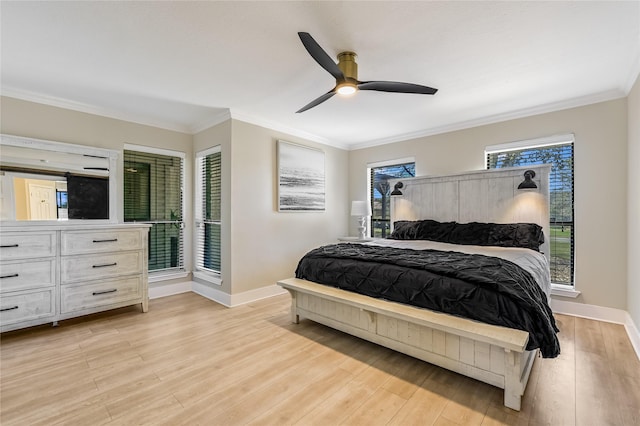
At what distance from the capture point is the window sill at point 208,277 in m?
4.08

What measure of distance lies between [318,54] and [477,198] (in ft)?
10.4

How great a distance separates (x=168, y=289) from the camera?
14.3 feet

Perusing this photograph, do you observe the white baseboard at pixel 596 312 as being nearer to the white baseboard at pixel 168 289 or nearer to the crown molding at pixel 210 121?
the crown molding at pixel 210 121

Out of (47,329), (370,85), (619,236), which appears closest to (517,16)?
(370,85)

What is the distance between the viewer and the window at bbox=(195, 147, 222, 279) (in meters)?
→ 4.30

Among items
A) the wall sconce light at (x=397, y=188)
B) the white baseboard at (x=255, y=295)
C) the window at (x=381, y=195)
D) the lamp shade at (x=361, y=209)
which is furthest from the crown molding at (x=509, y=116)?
the white baseboard at (x=255, y=295)

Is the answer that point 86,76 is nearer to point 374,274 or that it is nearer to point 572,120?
point 374,274

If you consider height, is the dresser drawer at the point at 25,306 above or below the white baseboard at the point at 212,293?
above

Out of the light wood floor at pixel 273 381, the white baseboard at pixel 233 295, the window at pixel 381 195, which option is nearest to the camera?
the light wood floor at pixel 273 381

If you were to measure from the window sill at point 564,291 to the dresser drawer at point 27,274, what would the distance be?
5656 mm

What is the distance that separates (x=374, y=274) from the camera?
8.48 ft

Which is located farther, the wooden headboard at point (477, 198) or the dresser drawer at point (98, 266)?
the wooden headboard at point (477, 198)

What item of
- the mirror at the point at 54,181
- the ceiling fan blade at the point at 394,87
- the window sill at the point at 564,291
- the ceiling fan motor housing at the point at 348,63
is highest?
the ceiling fan motor housing at the point at 348,63

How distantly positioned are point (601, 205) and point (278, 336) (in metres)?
3.86
